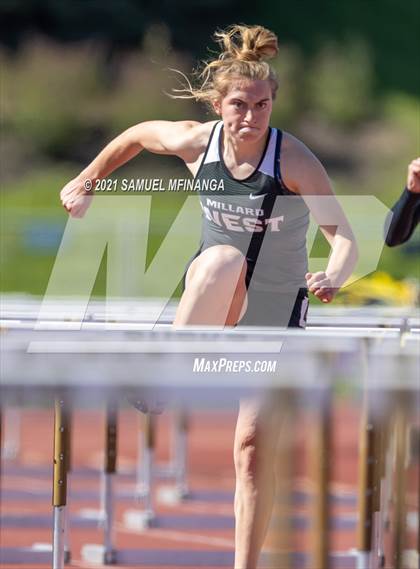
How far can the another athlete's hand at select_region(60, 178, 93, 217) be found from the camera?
4859 millimetres

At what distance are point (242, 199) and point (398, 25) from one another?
31.2 m

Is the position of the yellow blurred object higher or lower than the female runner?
higher

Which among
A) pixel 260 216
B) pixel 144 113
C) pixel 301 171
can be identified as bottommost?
pixel 260 216

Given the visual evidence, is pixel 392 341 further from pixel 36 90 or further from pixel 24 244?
pixel 36 90

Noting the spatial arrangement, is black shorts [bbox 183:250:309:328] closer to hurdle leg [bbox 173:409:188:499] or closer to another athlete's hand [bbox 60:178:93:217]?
another athlete's hand [bbox 60:178:93:217]

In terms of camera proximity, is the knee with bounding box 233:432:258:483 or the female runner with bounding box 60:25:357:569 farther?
the female runner with bounding box 60:25:357:569

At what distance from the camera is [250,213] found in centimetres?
448

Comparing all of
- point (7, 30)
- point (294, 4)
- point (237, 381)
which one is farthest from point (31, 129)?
point (237, 381)

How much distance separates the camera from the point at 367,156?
93.6ft

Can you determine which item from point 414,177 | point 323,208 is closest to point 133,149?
point 323,208

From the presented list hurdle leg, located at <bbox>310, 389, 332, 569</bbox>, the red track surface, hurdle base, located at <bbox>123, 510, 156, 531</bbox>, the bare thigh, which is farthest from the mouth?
hurdle base, located at <bbox>123, 510, 156, 531</bbox>

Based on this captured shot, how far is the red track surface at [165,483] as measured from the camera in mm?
7223

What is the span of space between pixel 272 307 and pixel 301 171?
0.47m

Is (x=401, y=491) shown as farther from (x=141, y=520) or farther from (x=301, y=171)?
(x=141, y=520)
